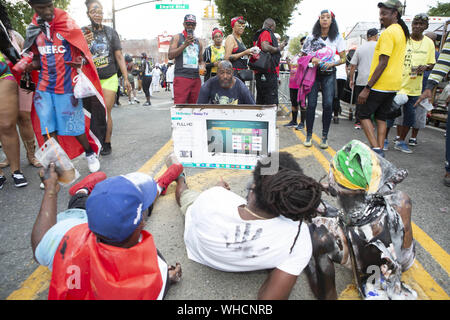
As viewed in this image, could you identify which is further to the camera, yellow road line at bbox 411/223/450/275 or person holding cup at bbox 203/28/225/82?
person holding cup at bbox 203/28/225/82

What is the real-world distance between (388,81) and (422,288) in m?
2.70

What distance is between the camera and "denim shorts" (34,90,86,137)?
3.26 m

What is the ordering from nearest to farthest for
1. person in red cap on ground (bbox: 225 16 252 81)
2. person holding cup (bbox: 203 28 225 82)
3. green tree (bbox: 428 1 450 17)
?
person in red cap on ground (bbox: 225 16 252 81) < person holding cup (bbox: 203 28 225 82) < green tree (bbox: 428 1 450 17)

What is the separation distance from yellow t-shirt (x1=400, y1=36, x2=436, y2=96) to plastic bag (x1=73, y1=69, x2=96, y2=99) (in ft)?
15.3

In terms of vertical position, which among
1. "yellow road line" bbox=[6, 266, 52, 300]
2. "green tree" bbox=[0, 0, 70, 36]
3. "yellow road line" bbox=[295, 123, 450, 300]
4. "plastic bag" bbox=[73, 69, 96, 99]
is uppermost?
"green tree" bbox=[0, 0, 70, 36]

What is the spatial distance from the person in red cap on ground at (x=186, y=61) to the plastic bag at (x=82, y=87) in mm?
1618

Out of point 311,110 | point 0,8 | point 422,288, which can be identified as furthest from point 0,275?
point 311,110

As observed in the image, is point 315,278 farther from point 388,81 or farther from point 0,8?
point 0,8

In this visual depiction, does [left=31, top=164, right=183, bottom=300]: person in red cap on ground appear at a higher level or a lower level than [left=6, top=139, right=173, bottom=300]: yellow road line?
higher

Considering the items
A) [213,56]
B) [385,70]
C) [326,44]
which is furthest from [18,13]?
[385,70]

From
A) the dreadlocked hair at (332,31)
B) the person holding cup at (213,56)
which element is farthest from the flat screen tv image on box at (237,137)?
the person holding cup at (213,56)

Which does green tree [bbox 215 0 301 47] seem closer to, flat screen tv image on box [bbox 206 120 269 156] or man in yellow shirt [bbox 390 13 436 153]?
man in yellow shirt [bbox 390 13 436 153]

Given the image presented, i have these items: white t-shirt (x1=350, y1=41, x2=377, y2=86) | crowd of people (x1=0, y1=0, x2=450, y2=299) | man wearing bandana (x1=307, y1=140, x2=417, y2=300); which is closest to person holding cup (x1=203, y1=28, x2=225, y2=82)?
crowd of people (x1=0, y1=0, x2=450, y2=299)

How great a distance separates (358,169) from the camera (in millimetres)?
1854
